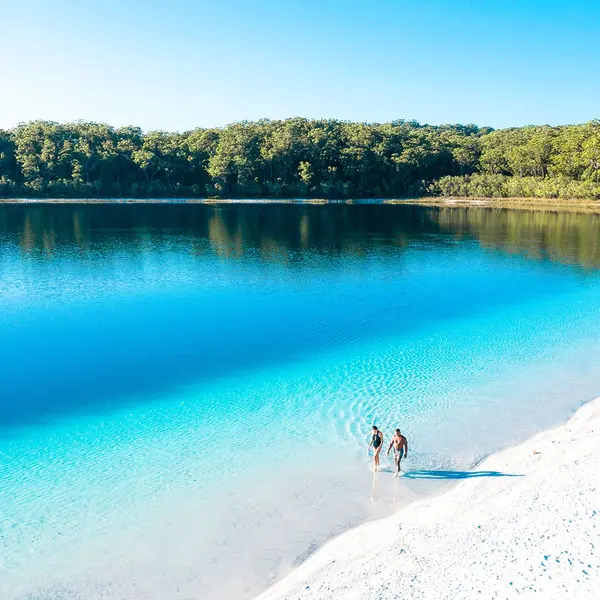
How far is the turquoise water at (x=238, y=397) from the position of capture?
11859mm

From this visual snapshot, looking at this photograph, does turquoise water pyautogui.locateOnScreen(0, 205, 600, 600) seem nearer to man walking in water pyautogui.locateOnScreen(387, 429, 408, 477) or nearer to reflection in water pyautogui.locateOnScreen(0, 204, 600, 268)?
man walking in water pyautogui.locateOnScreen(387, 429, 408, 477)

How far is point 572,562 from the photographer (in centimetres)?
961

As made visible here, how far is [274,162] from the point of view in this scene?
11600 cm

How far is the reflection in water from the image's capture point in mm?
56103

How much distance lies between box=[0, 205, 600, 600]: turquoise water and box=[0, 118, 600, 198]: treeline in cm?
7074

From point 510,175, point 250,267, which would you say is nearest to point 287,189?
point 510,175

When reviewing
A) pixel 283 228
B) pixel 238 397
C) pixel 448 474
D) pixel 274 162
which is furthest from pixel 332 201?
pixel 448 474

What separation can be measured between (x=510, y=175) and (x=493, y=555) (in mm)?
123792

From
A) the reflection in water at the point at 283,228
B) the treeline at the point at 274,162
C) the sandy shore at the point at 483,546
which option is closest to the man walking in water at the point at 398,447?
the sandy shore at the point at 483,546

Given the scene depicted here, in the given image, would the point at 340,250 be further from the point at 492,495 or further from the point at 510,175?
the point at 510,175

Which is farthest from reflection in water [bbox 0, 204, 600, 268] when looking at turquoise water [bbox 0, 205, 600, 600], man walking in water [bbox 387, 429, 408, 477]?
man walking in water [bbox 387, 429, 408, 477]

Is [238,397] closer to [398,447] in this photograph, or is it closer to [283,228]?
[398,447]

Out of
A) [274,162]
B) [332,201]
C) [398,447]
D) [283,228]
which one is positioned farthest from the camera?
[274,162]

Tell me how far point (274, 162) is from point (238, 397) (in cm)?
10218
